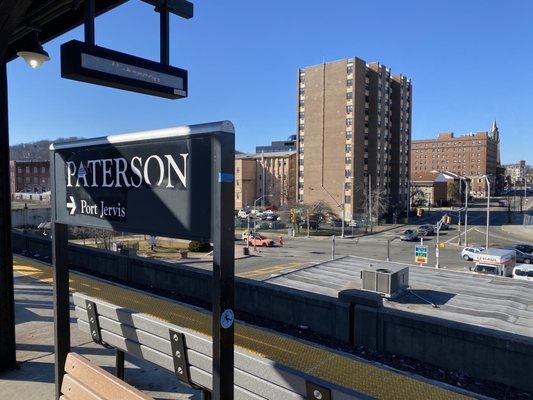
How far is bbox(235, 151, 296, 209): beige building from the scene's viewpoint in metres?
102

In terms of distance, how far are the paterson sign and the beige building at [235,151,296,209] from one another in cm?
9607

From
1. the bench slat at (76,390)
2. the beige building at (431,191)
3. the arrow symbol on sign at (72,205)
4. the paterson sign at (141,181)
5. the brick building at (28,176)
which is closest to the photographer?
the paterson sign at (141,181)

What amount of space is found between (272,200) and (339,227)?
114 ft

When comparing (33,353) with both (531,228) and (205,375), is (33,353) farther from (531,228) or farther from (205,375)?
(531,228)

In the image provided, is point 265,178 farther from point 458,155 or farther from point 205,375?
point 458,155

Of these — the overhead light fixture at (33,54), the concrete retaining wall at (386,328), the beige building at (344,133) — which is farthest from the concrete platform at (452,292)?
the beige building at (344,133)

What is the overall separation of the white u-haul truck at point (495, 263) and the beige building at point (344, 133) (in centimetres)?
4011

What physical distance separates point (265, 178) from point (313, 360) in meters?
101

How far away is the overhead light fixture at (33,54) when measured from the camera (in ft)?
14.6

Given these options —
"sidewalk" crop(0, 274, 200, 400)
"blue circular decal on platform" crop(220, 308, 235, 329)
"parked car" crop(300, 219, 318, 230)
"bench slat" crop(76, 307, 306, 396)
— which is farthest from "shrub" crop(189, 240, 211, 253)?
"blue circular decal on platform" crop(220, 308, 235, 329)

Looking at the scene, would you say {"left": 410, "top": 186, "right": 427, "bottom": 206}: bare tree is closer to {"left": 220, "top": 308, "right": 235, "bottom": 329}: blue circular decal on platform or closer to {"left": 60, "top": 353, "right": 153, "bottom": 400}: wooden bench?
{"left": 60, "top": 353, "right": 153, "bottom": 400}: wooden bench

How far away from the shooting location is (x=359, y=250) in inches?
1844

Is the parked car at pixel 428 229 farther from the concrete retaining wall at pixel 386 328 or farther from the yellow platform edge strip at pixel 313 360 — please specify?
the yellow platform edge strip at pixel 313 360

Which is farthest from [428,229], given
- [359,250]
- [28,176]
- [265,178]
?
[28,176]
